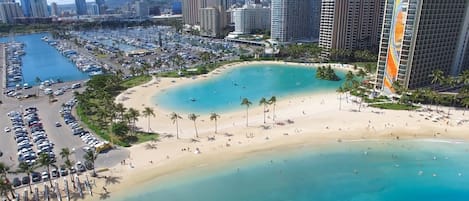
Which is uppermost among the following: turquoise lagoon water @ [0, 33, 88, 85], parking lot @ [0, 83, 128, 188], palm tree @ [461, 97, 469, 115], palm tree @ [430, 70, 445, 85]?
palm tree @ [430, 70, 445, 85]

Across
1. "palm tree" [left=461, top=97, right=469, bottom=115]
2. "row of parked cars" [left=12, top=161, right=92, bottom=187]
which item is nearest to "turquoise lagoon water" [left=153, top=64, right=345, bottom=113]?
"palm tree" [left=461, top=97, right=469, bottom=115]

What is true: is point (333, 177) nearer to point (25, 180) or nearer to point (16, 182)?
point (25, 180)

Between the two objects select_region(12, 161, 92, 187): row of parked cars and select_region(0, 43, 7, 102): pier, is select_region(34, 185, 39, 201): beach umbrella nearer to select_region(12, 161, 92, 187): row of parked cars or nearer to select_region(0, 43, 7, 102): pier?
select_region(12, 161, 92, 187): row of parked cars

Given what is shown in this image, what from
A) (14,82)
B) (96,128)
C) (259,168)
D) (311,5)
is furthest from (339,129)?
(311,5)

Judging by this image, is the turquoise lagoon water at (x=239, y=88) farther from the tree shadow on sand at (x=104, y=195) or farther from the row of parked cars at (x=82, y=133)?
the tree shadow on sand at (x=104, y=195)

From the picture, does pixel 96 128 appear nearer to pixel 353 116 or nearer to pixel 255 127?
pixel 255 127

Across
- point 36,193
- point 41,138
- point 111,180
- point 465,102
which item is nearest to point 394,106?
point 465,102
